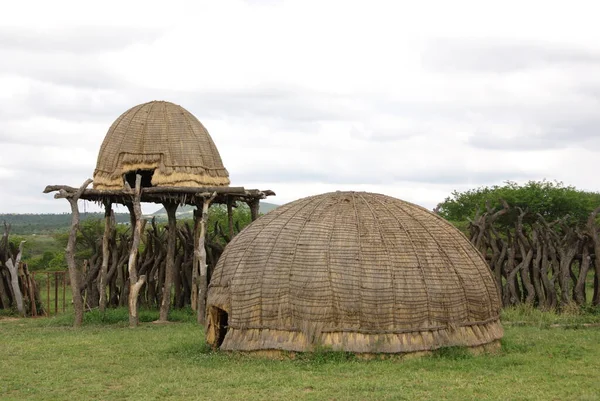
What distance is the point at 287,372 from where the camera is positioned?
1202cm

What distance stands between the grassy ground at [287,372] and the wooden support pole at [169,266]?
3.78 m

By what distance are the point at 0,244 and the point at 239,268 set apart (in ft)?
42.4

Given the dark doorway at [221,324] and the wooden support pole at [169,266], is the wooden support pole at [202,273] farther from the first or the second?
the dark doorway at [221,324]

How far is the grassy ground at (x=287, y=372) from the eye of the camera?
10680mm

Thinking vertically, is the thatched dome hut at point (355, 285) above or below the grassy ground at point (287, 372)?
above

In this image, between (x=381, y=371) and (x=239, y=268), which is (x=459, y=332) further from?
(x=239, y=268)

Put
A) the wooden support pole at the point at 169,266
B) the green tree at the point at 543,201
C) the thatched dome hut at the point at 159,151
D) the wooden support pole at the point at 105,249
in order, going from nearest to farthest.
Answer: the thatched dome hut at the point at 159,151
the wooden support pole at the point at 169,266
the wooden support pole at the point at 105,249
the green tree at the point at 543,201

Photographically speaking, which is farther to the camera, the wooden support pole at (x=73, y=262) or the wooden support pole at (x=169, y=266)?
the wooden support pole at (x=169, y=266)

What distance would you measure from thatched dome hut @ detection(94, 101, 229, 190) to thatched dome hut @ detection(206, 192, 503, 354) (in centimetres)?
652

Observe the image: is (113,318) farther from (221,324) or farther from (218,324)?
(218,324)

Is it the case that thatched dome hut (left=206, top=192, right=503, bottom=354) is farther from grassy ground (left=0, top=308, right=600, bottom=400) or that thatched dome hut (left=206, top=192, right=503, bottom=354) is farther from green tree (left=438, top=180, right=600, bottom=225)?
green tree (left=438, top=180, right=600, bottom=225)

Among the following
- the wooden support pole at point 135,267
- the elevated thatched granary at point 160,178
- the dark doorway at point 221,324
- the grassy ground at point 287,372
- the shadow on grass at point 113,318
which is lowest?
the grassy ground at point 287,372

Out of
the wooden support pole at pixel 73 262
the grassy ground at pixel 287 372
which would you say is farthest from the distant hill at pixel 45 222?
the grassy ground at pixel 287 372

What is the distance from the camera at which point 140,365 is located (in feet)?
43.7
